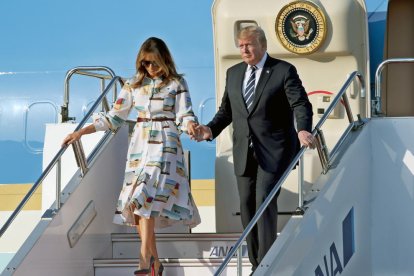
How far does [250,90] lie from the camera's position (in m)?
6.19

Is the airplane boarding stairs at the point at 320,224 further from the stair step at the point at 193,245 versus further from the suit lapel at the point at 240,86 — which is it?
the suit lapel at the point at 240,86

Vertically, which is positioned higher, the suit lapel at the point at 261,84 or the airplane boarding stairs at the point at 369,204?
the suit lapel at the point at 261,84

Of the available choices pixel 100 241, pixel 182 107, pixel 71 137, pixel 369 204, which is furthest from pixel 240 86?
pixel 100 241

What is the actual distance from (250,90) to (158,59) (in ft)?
1.87

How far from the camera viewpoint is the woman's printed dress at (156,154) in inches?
252

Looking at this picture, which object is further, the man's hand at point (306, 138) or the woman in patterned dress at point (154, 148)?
the woman in patterned dress at point (154, 148)

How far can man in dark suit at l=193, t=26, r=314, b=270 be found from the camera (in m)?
6.03

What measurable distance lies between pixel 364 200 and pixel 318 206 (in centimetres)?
93

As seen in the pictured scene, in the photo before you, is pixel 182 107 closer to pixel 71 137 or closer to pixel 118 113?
pixel 118 113

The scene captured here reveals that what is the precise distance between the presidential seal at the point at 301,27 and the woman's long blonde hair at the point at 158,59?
1946 millimetres

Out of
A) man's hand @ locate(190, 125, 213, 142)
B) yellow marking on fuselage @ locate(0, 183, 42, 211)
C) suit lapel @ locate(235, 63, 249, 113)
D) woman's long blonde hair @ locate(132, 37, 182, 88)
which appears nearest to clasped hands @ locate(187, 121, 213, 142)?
man's hand @ locate(190, 125, 213, 142)

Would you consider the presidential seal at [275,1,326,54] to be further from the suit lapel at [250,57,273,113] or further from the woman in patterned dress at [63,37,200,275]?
the suit lapel at [250,57,273,113]

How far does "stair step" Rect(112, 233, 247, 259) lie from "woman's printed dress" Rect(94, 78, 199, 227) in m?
0.63

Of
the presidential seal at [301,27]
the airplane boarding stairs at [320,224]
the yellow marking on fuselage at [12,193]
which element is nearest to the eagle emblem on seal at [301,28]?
the presidential seal at [301,27]
